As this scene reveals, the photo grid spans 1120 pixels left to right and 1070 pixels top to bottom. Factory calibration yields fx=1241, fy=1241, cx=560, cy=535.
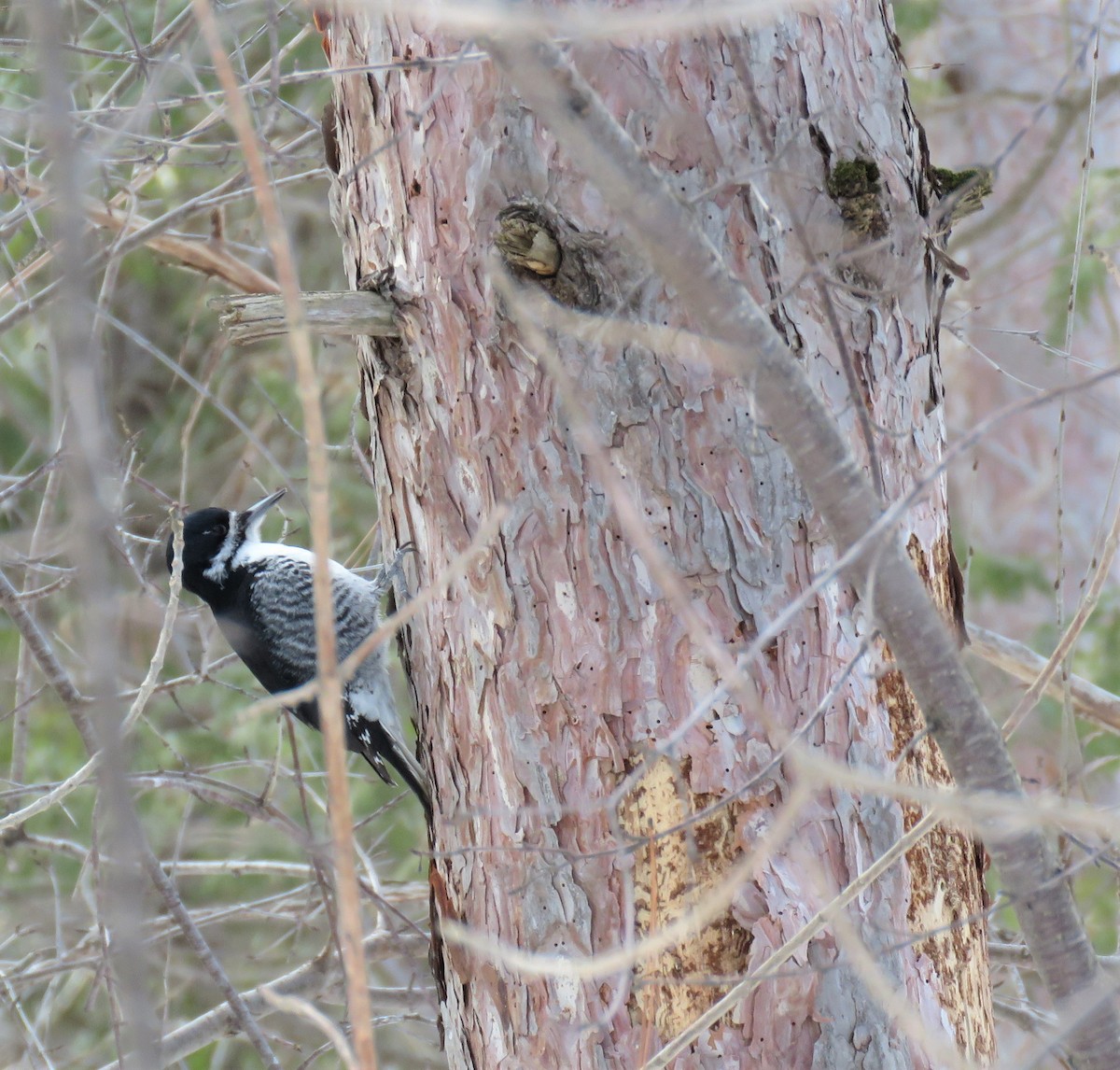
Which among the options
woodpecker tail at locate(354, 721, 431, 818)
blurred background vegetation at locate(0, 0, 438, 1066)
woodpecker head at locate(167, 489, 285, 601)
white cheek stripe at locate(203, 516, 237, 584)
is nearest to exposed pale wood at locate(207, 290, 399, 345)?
blurred background vegetation at locate(0, 0, 438, 1066)

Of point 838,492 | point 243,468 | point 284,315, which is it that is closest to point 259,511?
point 243,468

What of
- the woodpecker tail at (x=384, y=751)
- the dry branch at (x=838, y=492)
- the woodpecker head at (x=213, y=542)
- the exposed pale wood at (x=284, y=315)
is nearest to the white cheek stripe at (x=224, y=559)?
the woodpecker head at (x=213, y=542)

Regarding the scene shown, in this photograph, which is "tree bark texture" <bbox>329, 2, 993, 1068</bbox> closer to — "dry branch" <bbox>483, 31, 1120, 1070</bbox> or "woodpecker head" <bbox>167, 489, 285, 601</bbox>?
"dry branch" <bbox>483, 31, 1120, 1070</bbox>

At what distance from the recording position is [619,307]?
2.15 metres

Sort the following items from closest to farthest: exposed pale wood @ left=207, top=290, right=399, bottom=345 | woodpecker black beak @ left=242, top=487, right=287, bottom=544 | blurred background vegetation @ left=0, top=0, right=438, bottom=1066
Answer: exposed pale wood @ left=207, top=290, right=399, bottom=345, blurred background vegetation @ left=0, top=0, right=438, bottom=1066, woodpecker black beak @ left=242, top=487, right=287, bottom=544

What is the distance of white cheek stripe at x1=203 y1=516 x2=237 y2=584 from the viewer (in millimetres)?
4412

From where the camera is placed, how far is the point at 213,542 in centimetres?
437

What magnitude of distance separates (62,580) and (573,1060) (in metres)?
1.82

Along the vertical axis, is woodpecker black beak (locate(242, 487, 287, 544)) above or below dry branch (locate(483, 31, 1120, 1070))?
below

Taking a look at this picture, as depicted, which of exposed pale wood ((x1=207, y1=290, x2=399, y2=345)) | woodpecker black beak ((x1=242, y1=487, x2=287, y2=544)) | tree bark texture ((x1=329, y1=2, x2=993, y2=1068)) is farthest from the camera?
woodpecker black beak ((x1=242, y1=487, x2=287, y2=544))

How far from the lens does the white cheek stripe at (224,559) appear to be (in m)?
4.41

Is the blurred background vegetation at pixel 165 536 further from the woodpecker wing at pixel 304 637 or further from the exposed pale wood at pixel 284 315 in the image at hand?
the exposed pale wood at pixel 284 315

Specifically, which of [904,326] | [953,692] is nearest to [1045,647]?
[904,326]

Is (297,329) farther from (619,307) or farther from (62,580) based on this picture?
(62,580)
